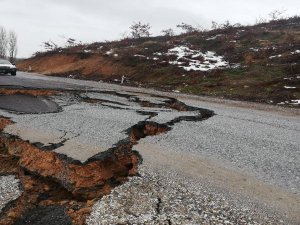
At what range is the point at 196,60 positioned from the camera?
24656 millimetres

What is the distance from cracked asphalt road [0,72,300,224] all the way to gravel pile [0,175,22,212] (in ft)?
3.69

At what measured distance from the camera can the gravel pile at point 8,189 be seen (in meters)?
5.16

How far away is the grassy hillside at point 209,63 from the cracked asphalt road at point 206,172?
7326mm

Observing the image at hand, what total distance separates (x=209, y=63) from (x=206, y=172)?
18219 millimetres

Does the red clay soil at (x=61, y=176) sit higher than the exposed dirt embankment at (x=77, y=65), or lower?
lower

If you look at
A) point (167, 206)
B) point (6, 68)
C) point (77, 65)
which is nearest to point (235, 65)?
point (77, 65)

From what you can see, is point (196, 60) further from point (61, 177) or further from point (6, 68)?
point (61, 177)

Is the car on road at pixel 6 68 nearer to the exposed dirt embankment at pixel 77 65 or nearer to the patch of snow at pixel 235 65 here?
the exposed dirt embankment at pixel 77 65

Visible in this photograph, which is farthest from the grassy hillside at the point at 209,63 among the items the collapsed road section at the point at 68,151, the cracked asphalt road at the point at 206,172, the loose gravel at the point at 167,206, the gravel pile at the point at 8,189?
the gravel pile at the point at 8,189

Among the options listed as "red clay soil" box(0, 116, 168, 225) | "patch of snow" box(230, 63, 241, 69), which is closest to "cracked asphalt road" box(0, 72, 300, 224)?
"red clay soil" box(0, 116, 168, 225)

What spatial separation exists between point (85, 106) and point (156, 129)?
3.63 metres

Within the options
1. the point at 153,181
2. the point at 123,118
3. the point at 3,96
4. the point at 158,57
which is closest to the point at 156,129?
the point at 123,118

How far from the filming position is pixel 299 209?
4883mm

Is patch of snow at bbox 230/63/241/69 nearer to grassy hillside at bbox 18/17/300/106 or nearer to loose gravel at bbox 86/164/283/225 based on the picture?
grassy hillside at bbox 18/17/300/106
